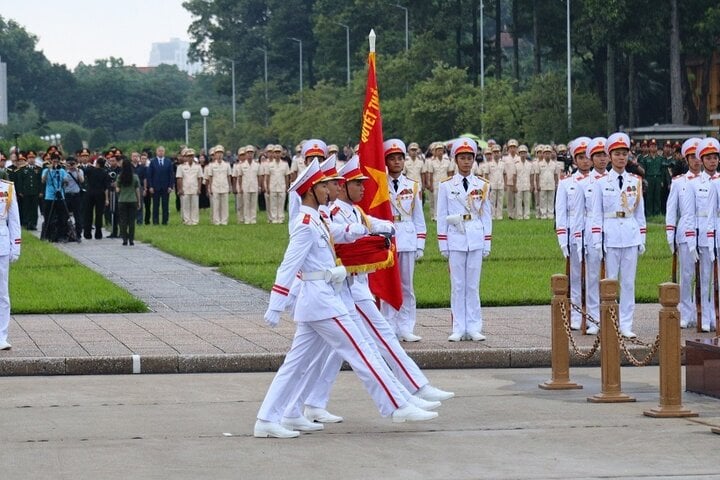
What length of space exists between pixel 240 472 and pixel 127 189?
25.0m

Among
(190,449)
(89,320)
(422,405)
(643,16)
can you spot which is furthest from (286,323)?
(643,16)

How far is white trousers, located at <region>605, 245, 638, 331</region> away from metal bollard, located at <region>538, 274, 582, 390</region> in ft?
10.6

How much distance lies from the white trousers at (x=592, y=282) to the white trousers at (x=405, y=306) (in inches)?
81.0

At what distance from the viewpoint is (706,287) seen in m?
18.7

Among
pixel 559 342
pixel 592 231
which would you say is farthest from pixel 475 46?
pixel 559 342

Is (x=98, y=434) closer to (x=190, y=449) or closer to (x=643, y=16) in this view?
(x=190, y=449)

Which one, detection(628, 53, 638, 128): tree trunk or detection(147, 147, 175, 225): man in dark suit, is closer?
detection(147, 147, 175, 225): man in dark suit

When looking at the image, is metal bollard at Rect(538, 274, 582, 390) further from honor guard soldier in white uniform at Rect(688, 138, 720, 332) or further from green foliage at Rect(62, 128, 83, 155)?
green foliage at Rect(62, 128, 83, 155)

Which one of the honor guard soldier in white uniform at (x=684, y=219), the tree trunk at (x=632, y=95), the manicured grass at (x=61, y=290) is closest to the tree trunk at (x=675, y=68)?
the tree trunk at (x=632, y=95)

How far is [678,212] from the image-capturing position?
18703 millimetres

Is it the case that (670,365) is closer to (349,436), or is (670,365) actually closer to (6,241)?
(349,436)

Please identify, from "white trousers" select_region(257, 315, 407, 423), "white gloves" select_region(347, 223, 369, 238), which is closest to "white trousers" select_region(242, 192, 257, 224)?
"white gloves" select_region(347, 223, 369, 238)

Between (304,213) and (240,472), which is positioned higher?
(304,213)

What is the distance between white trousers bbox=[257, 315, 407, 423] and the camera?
11.9 m
